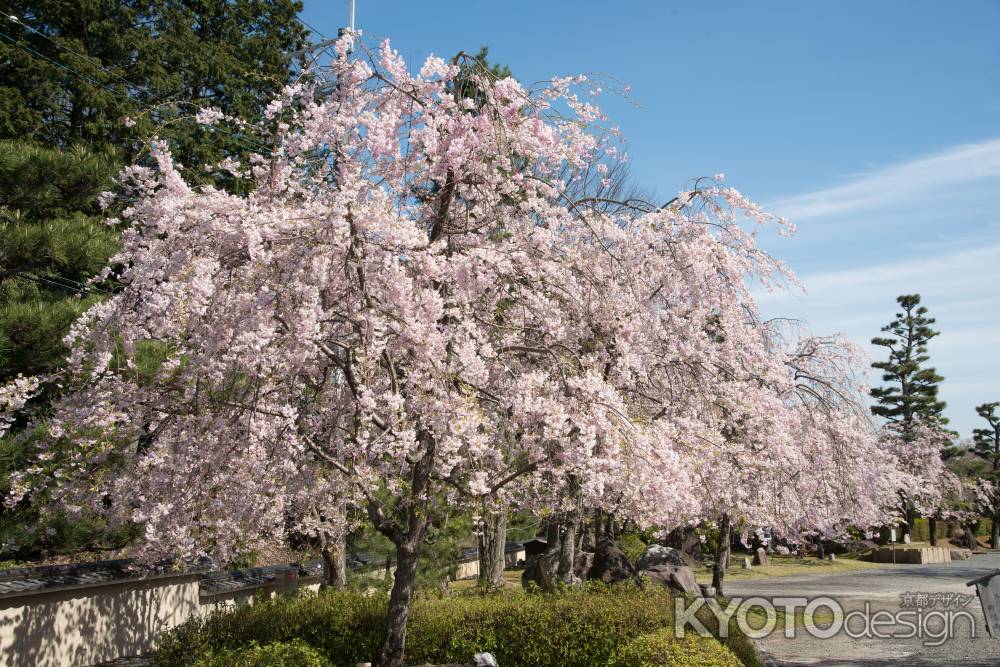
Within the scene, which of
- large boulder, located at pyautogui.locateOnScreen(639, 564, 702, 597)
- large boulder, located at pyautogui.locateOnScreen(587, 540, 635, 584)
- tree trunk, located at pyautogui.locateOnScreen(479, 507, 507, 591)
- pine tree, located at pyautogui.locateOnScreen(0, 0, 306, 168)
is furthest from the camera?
pine tree, located at pyautogui.locateOnScreen(0, 0, 306, 168)

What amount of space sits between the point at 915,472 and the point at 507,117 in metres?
37.5

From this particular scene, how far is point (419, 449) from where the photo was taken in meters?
8.45

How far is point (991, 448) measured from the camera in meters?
45.2

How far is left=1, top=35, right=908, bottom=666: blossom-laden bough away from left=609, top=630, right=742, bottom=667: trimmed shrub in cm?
153

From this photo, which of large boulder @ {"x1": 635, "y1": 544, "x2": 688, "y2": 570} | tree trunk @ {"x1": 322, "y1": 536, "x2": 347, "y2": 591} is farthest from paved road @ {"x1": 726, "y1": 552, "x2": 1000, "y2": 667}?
tree trunk @ {"x1": 322, "y1": 536, "x2": 347, "y2": 591}

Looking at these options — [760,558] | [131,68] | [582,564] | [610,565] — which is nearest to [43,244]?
[610,565]

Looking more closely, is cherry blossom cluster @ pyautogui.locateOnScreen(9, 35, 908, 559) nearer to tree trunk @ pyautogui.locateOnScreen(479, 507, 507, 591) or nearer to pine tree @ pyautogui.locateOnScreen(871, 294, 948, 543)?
tree trunk @ pyautogui.locateOnScreen(479, 507, 507, 591)

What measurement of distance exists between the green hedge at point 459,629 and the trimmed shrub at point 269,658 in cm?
94

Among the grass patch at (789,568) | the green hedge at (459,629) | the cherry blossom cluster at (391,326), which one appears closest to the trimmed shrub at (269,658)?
the green hedge at (459,629)

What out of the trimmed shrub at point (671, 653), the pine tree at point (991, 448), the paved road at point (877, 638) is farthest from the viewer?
the pine tree at point (991, 448)

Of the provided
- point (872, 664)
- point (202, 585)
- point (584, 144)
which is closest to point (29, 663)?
point (202, 585)

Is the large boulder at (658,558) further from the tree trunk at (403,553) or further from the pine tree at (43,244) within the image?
the pine tree at (43,244)

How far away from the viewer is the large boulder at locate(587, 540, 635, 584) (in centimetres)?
1460

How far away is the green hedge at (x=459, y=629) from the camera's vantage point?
933cm
